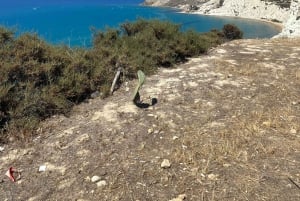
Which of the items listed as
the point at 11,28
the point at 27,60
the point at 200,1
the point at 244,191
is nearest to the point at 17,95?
the point at 27,60

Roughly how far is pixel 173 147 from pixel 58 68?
3.51 meters

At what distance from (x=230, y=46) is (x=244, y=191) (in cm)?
893

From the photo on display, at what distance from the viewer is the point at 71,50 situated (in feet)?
27.0

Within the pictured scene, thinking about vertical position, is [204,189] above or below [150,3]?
above

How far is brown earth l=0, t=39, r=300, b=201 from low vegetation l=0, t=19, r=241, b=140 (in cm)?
36

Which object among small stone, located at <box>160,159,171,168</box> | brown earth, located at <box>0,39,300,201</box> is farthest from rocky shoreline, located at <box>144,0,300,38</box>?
small stone, located at <box>160,159,171,168</box>

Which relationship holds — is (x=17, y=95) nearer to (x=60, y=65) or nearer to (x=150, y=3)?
(x=60, y=65)

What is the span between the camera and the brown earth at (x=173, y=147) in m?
4.18

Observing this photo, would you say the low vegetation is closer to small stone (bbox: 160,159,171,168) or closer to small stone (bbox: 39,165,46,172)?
small stone (bbox: 39,165,46,172)

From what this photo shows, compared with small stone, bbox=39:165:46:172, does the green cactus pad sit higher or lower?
higher

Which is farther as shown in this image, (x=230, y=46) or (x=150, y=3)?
(x=150, y=3)

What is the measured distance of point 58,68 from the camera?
23.9 ft

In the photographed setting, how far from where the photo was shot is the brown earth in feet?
13.7

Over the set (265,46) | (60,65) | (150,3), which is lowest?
(150,3)
